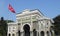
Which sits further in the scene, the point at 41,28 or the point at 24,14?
the point at 24,14

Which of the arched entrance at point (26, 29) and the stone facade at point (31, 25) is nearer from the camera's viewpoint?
the stone facade at point (31, 25)

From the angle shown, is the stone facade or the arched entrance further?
the arched entrance

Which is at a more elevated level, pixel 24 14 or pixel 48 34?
pixel 24 14

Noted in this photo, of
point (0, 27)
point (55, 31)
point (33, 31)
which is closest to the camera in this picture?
point (33, 31)

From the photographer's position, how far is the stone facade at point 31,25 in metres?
46.8

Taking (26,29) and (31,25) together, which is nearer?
(31,25)

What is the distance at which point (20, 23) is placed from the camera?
5091 centimetres

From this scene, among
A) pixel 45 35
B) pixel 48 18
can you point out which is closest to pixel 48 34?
pixel 45 35

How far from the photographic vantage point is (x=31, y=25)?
49.1 metres

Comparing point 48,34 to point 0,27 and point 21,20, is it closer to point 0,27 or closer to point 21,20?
point 21,20

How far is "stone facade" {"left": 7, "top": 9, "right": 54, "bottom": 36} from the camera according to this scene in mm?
46750

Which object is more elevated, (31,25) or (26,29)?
(31,25)

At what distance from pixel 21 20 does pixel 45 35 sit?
890 centimetres

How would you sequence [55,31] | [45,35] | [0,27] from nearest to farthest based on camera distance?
[45,35]
[55,31]
[0,27]
